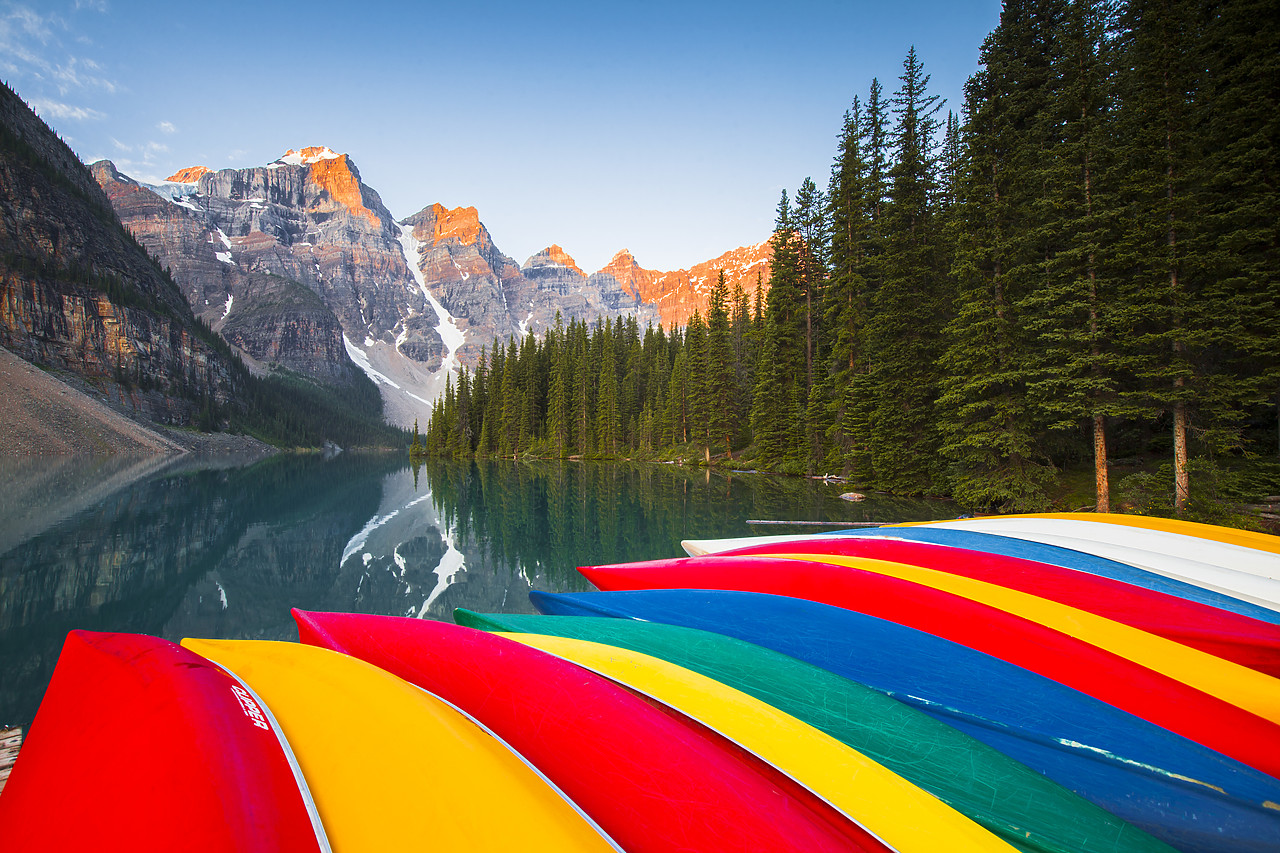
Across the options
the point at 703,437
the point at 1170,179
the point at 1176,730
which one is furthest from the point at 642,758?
the point at 703,437

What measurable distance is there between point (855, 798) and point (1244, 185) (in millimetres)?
15685

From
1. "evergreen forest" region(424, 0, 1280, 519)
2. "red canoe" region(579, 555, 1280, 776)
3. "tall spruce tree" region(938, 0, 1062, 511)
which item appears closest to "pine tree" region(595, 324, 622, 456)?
"evergreen forest" region(424, 0, 1280, 519)

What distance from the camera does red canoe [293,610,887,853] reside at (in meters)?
1.45

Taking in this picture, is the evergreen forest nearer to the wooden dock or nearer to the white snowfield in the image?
the white snowfield

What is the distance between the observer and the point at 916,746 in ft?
7.00

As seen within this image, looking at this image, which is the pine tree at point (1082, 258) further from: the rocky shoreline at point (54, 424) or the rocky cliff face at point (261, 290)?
the rocky cliff face at point (261, 290)

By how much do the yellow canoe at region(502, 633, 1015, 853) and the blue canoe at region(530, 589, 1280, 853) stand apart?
0.98 m

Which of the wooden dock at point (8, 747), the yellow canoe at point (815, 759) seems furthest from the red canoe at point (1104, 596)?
the wooden dock at point (8, 747)

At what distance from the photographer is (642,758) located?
176 centimetres

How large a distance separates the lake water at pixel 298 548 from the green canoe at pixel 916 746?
4.17 metres

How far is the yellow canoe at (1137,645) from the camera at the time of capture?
2.48m

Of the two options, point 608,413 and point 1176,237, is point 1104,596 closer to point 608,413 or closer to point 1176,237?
point 1176,237

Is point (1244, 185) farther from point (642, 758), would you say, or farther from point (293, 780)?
point (293, 780)

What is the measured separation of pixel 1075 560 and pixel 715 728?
404cm
